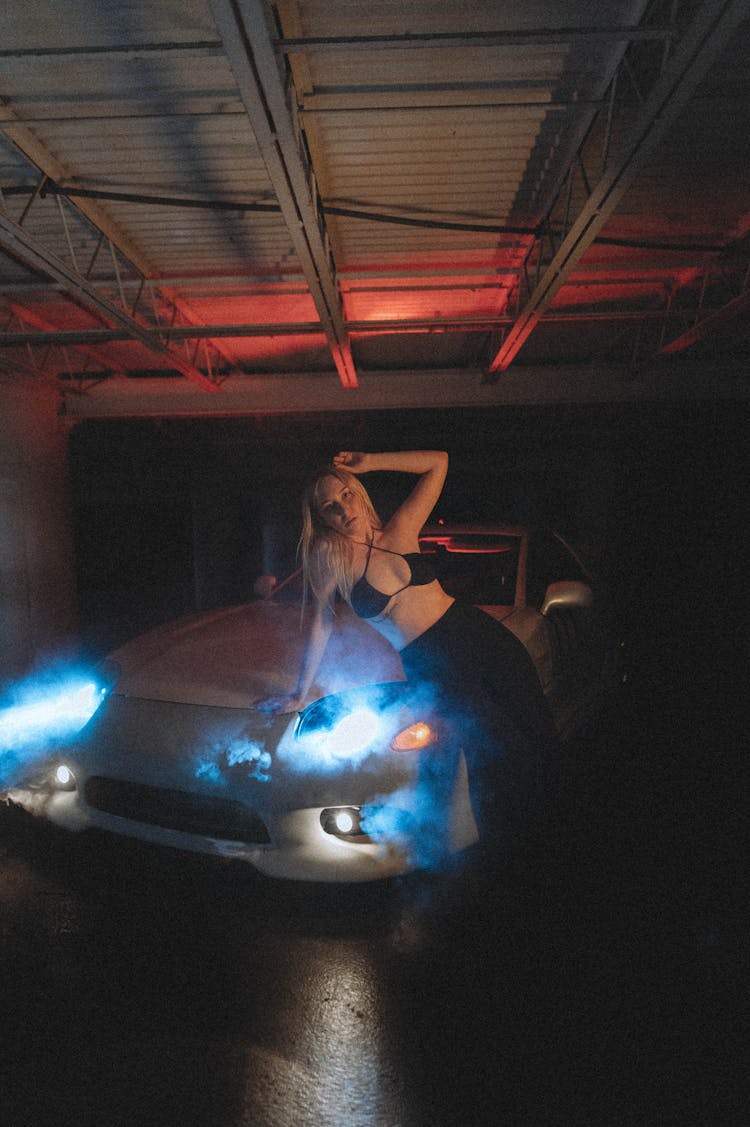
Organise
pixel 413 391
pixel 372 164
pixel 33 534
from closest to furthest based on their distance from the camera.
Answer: pixel 372 164
pixel 33 534
pixel 413 391

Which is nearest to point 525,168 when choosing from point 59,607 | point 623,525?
point 59,607

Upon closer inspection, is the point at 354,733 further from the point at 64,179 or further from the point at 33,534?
the point at 33,534

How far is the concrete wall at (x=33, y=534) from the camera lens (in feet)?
22.9

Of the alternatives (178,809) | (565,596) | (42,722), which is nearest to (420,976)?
(178,809)

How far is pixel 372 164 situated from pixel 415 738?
3.29m

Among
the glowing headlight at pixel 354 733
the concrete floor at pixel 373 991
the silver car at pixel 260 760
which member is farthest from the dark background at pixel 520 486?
the glowing headlight at pixel 354 733

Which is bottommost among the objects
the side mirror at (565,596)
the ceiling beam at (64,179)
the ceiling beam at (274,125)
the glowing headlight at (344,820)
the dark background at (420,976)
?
the dark background at (420,976)

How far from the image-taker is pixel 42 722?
132 inches

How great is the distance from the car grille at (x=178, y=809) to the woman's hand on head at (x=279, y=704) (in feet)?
1.33

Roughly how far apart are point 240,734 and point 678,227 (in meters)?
4.70

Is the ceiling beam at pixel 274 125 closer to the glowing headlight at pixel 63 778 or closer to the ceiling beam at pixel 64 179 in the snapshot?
the ceiling beam at pixel 64 179

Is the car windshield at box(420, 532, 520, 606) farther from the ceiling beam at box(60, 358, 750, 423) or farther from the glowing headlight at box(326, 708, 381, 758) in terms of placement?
the ceiling beam at box(60, 358, 750, 423)

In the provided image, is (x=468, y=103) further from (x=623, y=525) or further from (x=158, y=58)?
(x=623, y=525)

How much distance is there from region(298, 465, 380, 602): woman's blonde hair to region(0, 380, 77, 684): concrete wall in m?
5.59
